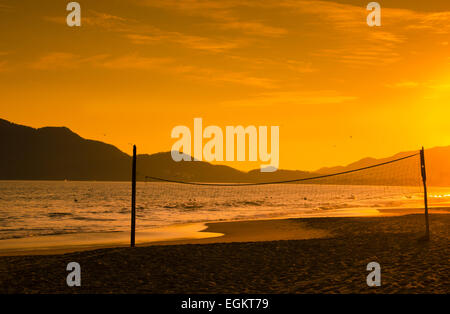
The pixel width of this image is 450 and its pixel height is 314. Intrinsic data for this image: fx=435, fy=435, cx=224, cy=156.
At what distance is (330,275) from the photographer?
13.0 m

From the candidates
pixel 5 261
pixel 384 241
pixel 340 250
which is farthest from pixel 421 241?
pixel 5 261

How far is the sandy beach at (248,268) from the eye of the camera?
11.8 metres

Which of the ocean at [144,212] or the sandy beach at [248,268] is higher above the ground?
the sandy beach at [248,268]

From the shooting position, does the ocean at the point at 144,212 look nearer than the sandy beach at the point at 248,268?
No

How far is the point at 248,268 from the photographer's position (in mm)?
14461

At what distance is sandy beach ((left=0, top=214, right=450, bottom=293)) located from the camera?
464 inches

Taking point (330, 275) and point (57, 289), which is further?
point (330, 275)

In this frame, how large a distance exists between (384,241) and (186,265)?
1019cm

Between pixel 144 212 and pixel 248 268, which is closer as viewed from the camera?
pixel 248 268

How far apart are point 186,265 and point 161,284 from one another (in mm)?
2901

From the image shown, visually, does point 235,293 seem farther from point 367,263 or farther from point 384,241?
point 384,241
